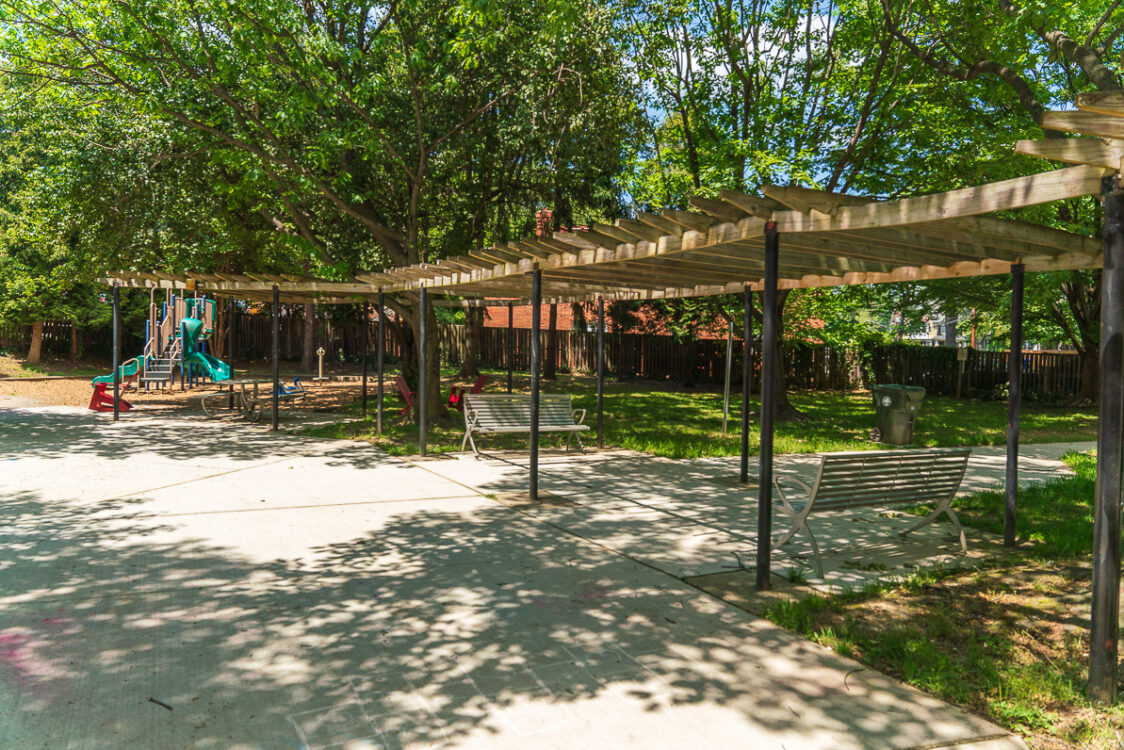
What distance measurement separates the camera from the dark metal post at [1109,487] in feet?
11.6

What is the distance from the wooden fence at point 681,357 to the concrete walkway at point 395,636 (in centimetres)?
1381

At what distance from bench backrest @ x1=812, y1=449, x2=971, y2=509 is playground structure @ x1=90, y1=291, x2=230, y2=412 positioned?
13925mm

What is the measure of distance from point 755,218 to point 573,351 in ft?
82.8

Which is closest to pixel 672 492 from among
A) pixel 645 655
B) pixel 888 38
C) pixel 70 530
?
pixel 645 655

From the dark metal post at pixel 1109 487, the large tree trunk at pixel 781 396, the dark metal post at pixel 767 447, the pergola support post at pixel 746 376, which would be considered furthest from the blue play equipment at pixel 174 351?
the dark metal post at pixel 1109 487

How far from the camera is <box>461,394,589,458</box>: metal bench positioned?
11078 millimetres

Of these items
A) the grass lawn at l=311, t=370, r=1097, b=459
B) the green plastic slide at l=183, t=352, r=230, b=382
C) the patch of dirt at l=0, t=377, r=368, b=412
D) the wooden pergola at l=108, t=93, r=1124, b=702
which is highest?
the wooden pergola at l=108, t=93, r=1124, b=702

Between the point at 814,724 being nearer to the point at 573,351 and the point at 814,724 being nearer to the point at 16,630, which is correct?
the point at 16,630

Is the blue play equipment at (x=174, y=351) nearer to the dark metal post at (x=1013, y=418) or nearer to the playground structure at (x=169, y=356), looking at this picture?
the playground structure at (x=169, y=356)

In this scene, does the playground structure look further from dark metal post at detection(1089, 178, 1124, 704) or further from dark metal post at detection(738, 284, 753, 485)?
dark metal post at detection(1089, 178, 1124, 704)

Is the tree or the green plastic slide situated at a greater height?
the tree

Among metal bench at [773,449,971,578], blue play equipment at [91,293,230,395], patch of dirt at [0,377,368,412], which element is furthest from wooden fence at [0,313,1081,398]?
metal bench at [773,449,971,578]

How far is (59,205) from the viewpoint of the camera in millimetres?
14820

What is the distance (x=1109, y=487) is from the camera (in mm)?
3506
